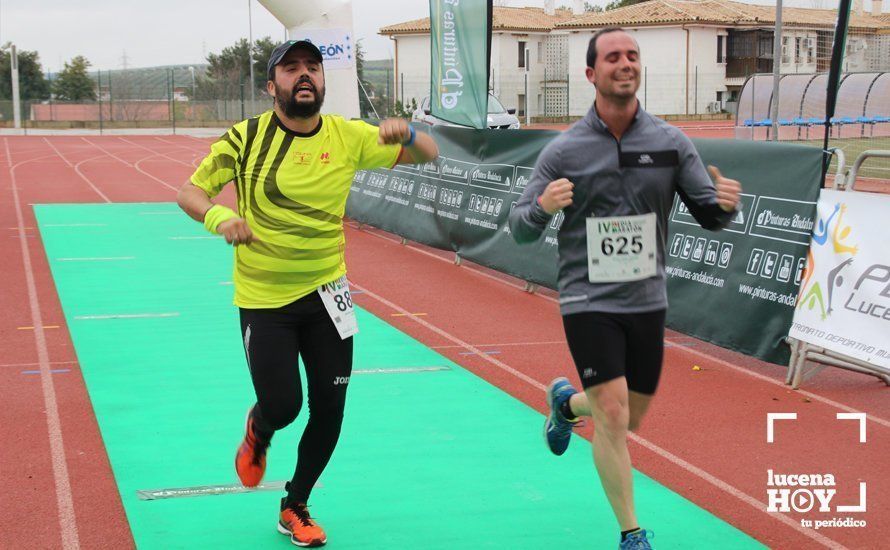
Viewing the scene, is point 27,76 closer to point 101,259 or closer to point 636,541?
point 101,259

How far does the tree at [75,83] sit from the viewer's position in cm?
7656

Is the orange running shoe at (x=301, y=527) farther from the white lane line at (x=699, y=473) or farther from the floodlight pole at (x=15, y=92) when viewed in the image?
the floodlight pole at (x=15, y=92)

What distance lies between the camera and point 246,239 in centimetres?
464

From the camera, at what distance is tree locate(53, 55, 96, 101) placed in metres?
76.6

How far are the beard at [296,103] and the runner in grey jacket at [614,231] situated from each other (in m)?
0.95

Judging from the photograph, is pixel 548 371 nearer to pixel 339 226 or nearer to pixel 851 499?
pixel 851 499

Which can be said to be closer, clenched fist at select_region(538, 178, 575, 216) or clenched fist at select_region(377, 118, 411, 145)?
clenched fist at select_region(538, 178, 575, 216)

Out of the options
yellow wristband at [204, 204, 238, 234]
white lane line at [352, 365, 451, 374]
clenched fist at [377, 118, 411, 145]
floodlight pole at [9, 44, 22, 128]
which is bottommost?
white lane line at [352, 365, 451, 374]

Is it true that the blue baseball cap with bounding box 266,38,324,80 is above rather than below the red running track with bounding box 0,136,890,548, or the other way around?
above

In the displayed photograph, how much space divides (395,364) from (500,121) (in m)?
23.8

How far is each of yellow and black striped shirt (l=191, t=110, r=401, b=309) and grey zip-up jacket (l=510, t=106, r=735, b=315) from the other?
0.81 m

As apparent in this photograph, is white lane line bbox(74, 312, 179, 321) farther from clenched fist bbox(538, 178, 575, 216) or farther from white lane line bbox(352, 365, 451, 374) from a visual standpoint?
clenched fist bbox(538, 178, 575, 216)

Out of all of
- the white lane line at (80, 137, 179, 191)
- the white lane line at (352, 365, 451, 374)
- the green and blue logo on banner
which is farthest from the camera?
the white lane line at (80, 137, 179, 191)

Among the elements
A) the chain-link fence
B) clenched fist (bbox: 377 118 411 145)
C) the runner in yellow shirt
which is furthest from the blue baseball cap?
the chain-link fence
